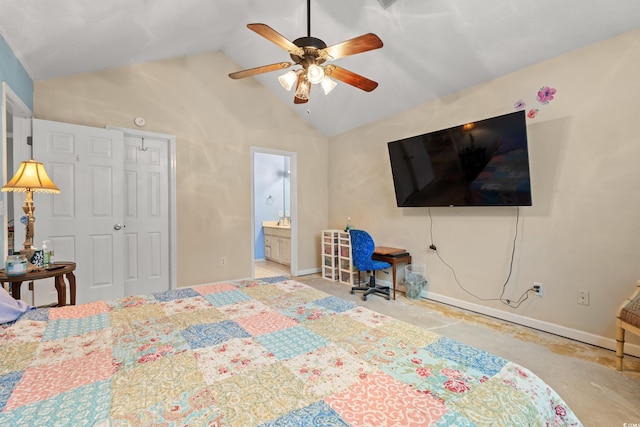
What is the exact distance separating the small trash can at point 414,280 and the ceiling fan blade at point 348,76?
2370 mm

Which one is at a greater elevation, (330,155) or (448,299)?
(330,155)

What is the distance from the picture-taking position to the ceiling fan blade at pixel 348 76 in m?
1.95

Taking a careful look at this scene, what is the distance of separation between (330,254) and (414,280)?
140 cm

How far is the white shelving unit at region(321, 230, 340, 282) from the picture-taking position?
14.5ft

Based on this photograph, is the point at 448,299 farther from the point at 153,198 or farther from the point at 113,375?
the point at 153,198

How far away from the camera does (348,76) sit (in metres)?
2.06

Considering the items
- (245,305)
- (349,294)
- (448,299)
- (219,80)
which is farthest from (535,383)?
(219,80)

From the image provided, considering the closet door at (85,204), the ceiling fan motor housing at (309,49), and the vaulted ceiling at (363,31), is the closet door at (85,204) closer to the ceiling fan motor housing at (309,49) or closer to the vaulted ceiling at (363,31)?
the vaulted ceiling at (363,31)

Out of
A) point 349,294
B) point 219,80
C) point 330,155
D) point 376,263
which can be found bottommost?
point 349,294

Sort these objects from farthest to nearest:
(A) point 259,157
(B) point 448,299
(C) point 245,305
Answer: (A) point 259,157, (B) point 448,299, (C) point 245,305

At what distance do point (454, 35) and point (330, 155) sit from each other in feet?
8.94

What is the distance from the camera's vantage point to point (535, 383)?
92 centimetres

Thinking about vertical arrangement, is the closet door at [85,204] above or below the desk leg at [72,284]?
above

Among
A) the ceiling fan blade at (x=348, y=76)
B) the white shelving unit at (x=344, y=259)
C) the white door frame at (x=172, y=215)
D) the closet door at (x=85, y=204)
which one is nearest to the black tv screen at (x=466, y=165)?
the white shelving unit at (x=344, y=259)
